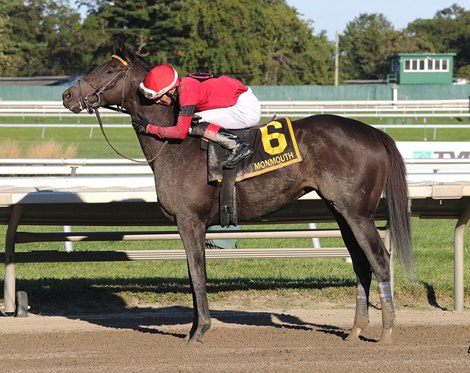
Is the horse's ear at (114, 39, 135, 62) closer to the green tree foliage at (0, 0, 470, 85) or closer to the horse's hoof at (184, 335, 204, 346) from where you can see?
the horse's hoof at (184, 335, 204, 346)

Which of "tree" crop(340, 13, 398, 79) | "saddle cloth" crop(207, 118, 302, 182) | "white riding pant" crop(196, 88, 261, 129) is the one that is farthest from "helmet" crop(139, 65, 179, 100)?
"tree" crop(340, 13, 398, 79)

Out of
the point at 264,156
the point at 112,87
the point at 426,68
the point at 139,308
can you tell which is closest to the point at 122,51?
the point at 112,87

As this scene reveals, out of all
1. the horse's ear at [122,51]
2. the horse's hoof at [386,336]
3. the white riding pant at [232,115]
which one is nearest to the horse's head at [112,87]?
the horse's ear at [122,51]

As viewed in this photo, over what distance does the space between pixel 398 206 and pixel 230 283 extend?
110 inches

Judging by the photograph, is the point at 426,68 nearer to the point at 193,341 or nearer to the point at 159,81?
the point at 159,81

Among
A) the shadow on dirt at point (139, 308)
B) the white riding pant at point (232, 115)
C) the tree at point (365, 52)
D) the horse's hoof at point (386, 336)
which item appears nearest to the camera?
the horse's hoof at point (386, 336)

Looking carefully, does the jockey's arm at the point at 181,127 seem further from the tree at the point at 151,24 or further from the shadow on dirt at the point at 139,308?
the tree at the point at 151,24

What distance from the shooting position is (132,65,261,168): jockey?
21.8ft

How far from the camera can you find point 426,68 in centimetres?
7544

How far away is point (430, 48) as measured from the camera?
96.4m

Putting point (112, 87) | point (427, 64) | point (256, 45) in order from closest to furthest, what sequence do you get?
point (112, 87) < point (256, 45) < point (427, 64)

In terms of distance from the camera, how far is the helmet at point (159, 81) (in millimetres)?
6746

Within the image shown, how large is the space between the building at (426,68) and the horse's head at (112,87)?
227 ft

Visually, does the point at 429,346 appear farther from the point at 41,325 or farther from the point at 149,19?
the point at 149,19
